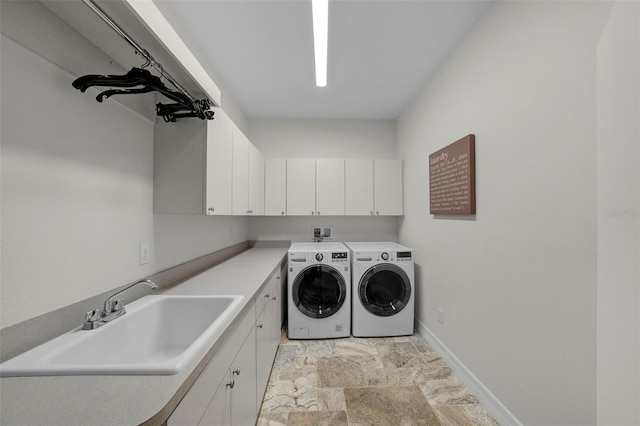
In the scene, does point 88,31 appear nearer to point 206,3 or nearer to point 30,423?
point 206,3

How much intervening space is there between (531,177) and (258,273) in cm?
189

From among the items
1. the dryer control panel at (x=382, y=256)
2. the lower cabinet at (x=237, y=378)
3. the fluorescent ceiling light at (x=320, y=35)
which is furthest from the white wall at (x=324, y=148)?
the lower cabinet at (x=237, y=378)

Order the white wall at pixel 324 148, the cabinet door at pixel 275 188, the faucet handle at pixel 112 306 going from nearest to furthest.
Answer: the faucet handle at pixel 112 306
the cabinet door at pixel 275 188
the white wall at pixel 324 148

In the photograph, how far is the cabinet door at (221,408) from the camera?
90 cm

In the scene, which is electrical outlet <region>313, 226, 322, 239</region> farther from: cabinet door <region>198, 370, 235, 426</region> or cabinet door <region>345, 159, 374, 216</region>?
cabinet door <region>198, 370, 235, 426</region>

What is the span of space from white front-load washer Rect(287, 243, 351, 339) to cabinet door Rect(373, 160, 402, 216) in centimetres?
95

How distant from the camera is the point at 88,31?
101 centimetres

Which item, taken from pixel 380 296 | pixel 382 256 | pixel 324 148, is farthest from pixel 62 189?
pixel 324 148

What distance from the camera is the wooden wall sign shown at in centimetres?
183

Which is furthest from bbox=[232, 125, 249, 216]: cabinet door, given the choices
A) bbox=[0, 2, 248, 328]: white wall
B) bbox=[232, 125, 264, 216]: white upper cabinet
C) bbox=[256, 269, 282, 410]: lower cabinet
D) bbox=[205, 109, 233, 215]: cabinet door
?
bbox=[256, 269, 282, 410]: lower cabinet

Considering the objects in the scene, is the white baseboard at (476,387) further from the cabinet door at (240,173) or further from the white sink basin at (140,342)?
the cabinet door at (240,173)

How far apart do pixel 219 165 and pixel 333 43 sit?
4.41 ft

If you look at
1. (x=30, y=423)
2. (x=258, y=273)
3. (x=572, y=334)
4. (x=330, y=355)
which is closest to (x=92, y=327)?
(x=30, y=423)

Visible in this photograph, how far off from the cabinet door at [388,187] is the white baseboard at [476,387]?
1505mm
